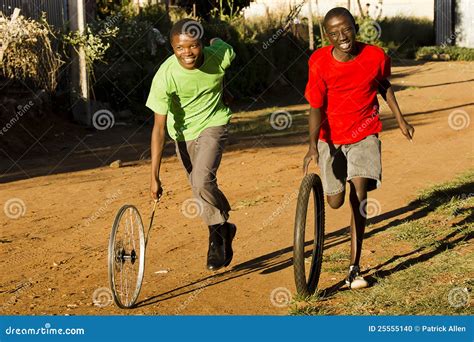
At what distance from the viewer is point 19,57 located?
15.2 metres

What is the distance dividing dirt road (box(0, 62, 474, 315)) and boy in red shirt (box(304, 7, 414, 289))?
777 millimetres

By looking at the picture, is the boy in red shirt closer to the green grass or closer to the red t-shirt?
the red t-shirt

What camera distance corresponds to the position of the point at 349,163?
21.6ft

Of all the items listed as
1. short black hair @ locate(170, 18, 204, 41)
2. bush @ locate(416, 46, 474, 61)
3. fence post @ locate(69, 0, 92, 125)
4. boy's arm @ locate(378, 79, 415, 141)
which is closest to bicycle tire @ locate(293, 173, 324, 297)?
boy's arm @ locate(378, 79, 415, 141)

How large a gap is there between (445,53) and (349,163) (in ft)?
82.2

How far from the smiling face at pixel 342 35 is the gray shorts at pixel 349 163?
59 cm

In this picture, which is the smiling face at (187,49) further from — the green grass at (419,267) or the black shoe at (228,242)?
the green grass at (419,267)

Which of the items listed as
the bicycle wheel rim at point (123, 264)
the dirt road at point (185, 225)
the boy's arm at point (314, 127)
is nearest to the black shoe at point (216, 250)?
the dirt road at point (185, 225)

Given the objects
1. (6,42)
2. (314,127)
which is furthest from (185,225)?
(6,42)

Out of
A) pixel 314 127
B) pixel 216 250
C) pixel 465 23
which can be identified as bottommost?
pixel 465 23

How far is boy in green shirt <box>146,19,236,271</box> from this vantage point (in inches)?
263

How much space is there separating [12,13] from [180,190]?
6.30 meters

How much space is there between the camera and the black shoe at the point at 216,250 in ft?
23.4

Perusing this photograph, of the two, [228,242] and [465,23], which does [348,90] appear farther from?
[465,23]
